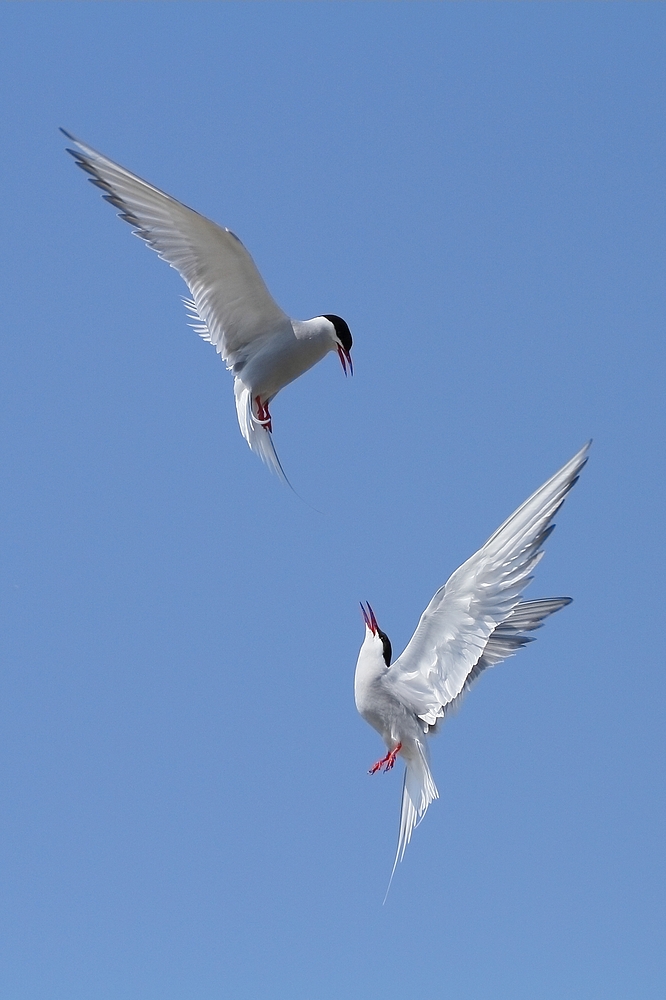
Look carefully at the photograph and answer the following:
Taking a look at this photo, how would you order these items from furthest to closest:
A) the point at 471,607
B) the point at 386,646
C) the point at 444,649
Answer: the point at 386,646 < the point at 444,649 < the point at 471,607

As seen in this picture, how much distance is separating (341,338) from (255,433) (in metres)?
0.51

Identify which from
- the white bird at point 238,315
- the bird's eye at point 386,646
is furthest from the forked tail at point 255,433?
the bird's eye at point 386,646

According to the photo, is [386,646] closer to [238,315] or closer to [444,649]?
[444,649]

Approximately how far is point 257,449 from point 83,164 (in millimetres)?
1303

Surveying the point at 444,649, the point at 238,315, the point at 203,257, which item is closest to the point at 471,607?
the point at 444,649

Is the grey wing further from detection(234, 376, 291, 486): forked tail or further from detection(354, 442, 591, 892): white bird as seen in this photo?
detection(234, 376, 291, 486): forked tail

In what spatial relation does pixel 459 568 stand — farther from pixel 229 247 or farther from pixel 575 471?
pixel 229 247

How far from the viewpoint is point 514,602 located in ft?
17.7

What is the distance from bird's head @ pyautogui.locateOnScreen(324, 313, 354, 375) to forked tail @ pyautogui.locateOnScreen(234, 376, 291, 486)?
1.29 ft

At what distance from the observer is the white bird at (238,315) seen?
593 centimetres

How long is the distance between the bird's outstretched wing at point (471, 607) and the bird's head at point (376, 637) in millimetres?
275

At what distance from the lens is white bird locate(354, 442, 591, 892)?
518 cm

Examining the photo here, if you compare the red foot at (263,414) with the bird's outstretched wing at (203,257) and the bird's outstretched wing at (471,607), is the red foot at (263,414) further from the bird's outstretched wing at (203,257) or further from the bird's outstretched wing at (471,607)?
the bird's outstretched wing at (471,607)

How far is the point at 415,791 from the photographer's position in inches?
227
